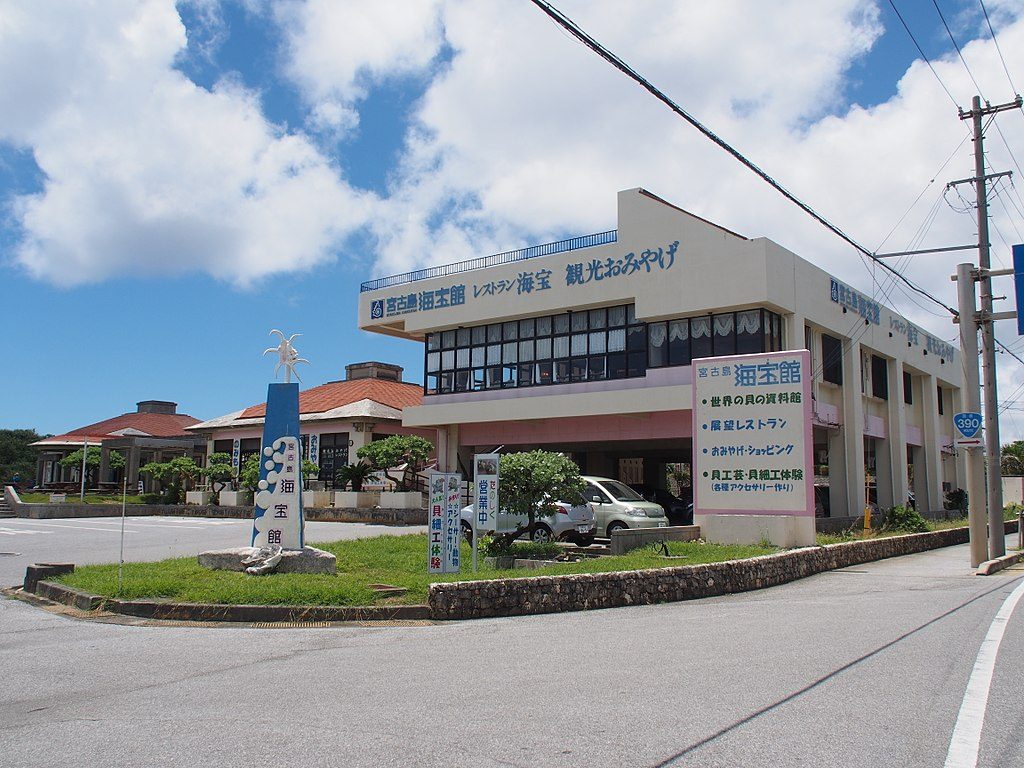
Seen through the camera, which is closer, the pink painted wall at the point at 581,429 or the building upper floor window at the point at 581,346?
the building upper floor window at the point at 581,346

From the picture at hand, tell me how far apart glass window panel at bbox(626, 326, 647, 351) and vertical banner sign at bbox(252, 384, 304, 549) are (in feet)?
58.9

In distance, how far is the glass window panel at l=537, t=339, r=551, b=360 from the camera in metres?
31.5

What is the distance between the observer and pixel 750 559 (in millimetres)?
13844

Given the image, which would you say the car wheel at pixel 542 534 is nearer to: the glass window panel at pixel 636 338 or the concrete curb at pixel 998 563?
the concrete curb at pixel 998 563

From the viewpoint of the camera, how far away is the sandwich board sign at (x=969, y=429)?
1736 cm

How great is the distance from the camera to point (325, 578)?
11688mm

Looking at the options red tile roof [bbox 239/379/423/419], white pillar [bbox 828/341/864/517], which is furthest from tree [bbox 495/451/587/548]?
red tile roof [bbox 239/379/423/419]

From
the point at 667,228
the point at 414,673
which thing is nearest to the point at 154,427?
the point at 667,228

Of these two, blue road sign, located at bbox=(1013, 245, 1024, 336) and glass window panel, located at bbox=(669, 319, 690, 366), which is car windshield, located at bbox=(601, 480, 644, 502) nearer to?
blue road sign, located at bbox=(1013, 245, 1024, 336)

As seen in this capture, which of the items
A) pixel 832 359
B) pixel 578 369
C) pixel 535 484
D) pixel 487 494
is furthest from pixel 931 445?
pixel 487 494

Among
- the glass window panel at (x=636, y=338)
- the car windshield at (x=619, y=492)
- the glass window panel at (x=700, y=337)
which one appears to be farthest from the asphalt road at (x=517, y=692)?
the glass window panel at (x=636, y=338)

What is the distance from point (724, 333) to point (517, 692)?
22445 millimetres

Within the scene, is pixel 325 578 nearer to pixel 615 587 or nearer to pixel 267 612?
pixel 267 612

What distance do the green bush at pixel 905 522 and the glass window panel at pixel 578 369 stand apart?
11.1 m
